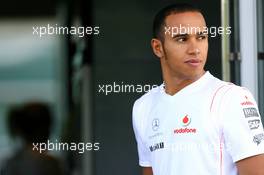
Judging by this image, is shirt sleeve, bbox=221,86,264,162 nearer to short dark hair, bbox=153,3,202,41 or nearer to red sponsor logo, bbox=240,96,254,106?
red sponsor logo, bbox=240,96,254,106

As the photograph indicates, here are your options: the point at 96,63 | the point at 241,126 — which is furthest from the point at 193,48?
the point at 96,63

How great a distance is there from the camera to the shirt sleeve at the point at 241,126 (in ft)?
6.68

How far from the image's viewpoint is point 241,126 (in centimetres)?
205

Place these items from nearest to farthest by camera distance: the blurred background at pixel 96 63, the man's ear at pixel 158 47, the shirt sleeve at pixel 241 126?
the shirt sleeve at pixel 241 126
the man's ear at pixel 158 47
the blurred background at pixel 96 63

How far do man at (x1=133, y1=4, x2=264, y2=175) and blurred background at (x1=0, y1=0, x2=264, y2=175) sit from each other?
0.78m

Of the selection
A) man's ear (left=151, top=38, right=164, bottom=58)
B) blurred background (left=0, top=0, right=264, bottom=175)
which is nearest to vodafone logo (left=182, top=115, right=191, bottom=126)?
man's ear (left=151, top=38, right=164, bottom=58)

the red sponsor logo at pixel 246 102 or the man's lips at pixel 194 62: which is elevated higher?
the man's lips at pixel 194 62

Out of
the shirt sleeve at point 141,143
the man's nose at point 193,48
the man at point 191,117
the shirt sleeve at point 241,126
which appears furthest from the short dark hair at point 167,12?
the shirt sleeve at point 241,126

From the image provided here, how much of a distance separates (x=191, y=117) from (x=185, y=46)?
36 cm

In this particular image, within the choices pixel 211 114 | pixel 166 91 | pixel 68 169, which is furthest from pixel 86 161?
pixel 211 114

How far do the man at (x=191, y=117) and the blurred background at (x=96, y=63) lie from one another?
776 millimetres

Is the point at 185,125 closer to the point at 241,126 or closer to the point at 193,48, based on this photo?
the point at 241,126

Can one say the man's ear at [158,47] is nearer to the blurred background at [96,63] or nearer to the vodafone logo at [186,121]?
the vodafone logo at [186,121]

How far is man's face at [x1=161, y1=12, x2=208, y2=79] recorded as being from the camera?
2.35 meters
